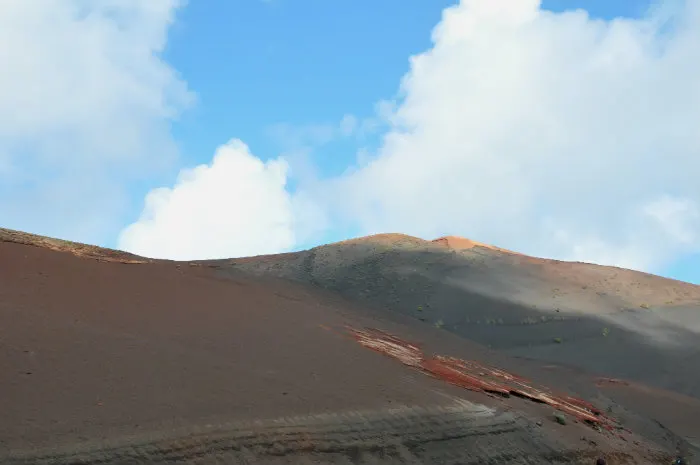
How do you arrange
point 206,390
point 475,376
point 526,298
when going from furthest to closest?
1. point 526,298
2. point 475,376
3. point 206,390

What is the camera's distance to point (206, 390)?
5.55 m

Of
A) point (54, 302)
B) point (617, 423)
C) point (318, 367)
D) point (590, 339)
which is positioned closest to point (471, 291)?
point (590, 339)

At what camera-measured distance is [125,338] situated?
21.0ft

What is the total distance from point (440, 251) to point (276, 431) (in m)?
17.4

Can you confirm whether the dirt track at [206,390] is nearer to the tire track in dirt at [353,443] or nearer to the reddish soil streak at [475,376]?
the tire track in dirt at [353,443]

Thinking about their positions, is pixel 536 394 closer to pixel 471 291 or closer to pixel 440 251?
pixel 471 291

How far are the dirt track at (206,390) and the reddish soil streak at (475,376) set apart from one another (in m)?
0.46

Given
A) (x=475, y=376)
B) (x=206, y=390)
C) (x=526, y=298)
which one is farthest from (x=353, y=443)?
(x=526, y=298)

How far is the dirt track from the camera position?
4512mm

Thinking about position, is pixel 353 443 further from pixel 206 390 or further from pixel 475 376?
pixel 475 376

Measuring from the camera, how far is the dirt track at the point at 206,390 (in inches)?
178

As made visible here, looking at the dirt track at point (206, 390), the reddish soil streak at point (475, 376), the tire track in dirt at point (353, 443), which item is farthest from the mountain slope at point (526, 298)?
the tire track in dirt at point (353, 443)

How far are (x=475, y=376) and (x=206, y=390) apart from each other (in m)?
6.08

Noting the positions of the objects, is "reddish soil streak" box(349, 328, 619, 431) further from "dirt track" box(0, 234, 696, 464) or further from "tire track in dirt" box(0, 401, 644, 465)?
"tire track in dirt" box(0, 401, 644, 465)
